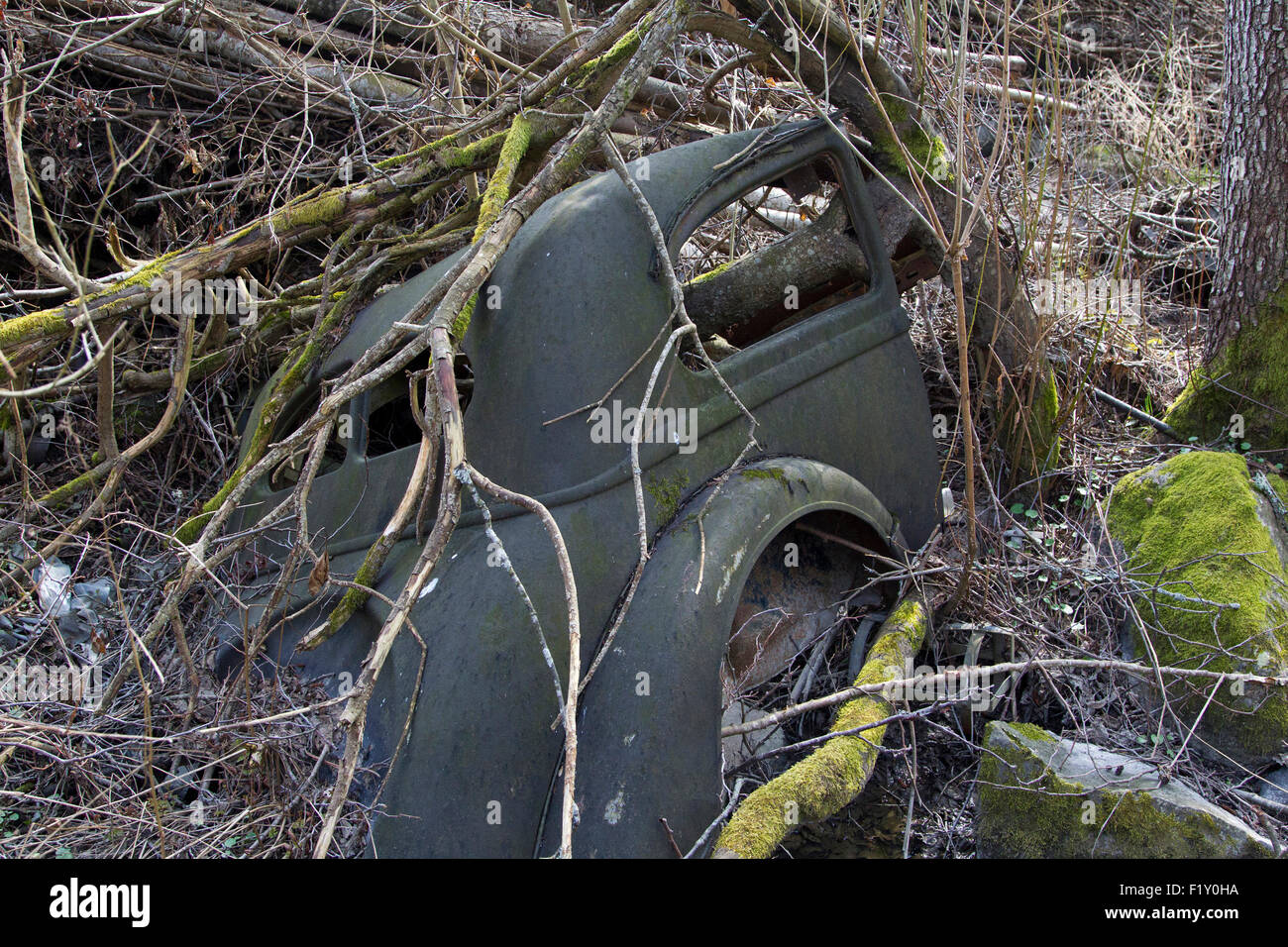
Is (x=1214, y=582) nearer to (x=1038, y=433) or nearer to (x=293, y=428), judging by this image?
(x=1038, y=433)

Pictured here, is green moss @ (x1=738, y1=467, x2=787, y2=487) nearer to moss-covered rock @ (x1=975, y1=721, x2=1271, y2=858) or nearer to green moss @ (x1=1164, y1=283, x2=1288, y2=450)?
moss-covered rock @ (x1=975, y1=721, x2=1271, y2=858)

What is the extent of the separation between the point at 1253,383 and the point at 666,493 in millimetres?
2781

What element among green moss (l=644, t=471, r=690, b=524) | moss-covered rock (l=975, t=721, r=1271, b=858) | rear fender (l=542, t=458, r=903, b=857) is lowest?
moss-covered rock (l=975, t=721, r=1271, b=858)

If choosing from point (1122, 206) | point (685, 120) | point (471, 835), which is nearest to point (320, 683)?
point (471, 835)

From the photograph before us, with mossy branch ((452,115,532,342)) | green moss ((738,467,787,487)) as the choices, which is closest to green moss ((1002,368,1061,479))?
green moss ((738,467,787,487))

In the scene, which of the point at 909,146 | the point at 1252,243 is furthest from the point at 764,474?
the point at 1252,243

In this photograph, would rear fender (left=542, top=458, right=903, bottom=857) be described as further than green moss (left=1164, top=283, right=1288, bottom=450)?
No

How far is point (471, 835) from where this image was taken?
204 centimetres

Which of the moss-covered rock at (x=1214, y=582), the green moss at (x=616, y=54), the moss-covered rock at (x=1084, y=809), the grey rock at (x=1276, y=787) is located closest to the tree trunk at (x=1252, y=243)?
the moss-covered rock at (x=1214, y=582)

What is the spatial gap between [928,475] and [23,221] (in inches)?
121

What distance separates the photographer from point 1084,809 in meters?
2.35

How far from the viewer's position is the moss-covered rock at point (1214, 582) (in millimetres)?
2760

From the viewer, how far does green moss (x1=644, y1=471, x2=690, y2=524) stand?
2.41 metres

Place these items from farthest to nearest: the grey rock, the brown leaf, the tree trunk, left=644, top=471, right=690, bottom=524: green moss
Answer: the tree trunk → the grey rock → left=644, top=471, right=690, bottom=524: green moss → the brown leaf
